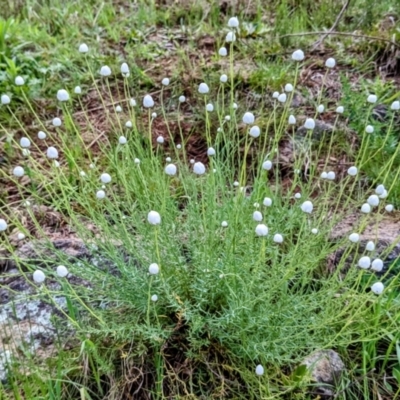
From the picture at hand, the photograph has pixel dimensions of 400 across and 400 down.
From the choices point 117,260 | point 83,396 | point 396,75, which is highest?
point 117,260

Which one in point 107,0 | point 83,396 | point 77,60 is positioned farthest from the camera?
point 107,0

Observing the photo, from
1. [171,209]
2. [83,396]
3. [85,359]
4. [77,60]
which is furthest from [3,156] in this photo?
[83,396]

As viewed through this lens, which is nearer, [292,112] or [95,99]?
[292,112]

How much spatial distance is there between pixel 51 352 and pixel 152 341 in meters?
0.42

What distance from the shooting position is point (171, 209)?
6.26ft

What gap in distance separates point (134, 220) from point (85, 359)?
0.48 meters

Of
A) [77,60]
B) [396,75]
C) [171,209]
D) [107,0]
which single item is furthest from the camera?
[107,0]

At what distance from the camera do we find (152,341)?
158cm

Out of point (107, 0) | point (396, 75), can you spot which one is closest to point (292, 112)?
point (396, 75)

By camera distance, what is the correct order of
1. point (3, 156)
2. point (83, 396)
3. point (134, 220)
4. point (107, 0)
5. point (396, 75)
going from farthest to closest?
point (107, 0) → point (396, 75) → point (3, 156) → point (134, 220) → point (83, 396)

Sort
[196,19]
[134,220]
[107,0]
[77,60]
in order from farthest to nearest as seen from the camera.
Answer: [107,0] → [196,19] → [77,60] → [134,220]

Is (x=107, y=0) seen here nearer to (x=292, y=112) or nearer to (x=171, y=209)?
(x=292, y=112)

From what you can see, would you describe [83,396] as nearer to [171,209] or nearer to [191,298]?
[191,298]

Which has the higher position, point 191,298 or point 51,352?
point 191,298
